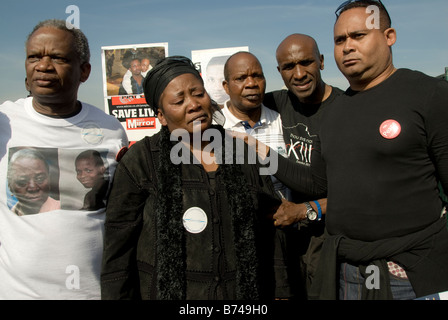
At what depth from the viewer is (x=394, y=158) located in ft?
6.46

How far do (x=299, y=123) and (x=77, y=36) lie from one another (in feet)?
5.70

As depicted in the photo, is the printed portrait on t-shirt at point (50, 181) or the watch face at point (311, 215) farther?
the watch face at point (311, 215)

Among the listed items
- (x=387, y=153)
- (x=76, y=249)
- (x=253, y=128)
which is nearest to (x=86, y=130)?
(x=76, y=249)

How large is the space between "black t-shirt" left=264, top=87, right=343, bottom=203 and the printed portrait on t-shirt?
146 cm

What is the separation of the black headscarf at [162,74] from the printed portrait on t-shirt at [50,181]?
532mm

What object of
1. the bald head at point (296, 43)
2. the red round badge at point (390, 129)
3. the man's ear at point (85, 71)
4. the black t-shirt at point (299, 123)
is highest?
the bald head at point (296, 43)

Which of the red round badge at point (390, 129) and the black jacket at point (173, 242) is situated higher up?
the red round badge at point (390, 129)

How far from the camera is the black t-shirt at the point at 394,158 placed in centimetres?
192

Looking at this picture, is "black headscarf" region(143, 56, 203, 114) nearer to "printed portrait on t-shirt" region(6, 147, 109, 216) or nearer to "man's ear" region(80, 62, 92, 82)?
"man's ear" region(80, 62, 92, 82)

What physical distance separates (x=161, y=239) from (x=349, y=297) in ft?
3.52

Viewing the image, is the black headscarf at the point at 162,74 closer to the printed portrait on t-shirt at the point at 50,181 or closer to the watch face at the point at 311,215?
the printed portrait on t-shirt at the point at 50,181

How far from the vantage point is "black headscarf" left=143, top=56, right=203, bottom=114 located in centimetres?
228

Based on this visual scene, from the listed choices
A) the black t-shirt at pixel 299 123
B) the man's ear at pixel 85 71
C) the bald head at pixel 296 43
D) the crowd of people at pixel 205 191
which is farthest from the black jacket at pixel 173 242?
the bald head at pixel 296 43

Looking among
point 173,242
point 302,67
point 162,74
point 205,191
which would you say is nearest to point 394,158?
point 205,191
